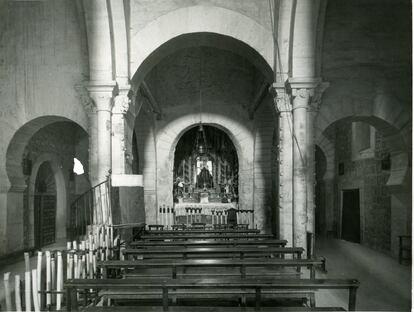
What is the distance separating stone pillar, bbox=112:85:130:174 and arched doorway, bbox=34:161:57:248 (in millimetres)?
4383

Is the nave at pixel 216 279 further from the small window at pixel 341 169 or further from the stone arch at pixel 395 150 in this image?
the small window at pixel 341 169

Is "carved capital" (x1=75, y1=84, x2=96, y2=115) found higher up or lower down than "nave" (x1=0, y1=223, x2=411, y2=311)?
higher up

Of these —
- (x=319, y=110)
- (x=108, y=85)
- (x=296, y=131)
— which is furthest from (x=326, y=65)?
(x=108, y=85)

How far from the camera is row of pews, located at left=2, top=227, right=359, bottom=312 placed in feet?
12.1

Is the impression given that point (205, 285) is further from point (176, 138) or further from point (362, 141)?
point (176, 138)

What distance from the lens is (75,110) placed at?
25.5ft

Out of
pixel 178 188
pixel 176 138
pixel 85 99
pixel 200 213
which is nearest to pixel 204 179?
pixel 178 188

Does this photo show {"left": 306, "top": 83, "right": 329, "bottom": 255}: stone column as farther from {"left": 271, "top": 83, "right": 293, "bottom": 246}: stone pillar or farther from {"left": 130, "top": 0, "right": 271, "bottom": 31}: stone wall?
{"left": 130, "top": 0, "right": 271, "bottom": 31}: stone wall

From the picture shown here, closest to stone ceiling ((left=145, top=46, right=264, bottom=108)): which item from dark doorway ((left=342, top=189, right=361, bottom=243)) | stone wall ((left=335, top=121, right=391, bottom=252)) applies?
stone wall ((left=335, top=121, right=391, bottom=252))

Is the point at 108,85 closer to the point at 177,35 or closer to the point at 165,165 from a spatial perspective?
the point at 177,35

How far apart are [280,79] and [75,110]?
13.1ft

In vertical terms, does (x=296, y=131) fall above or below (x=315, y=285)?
above

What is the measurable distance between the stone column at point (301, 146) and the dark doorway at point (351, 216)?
4.96 meters

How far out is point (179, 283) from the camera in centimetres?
367
